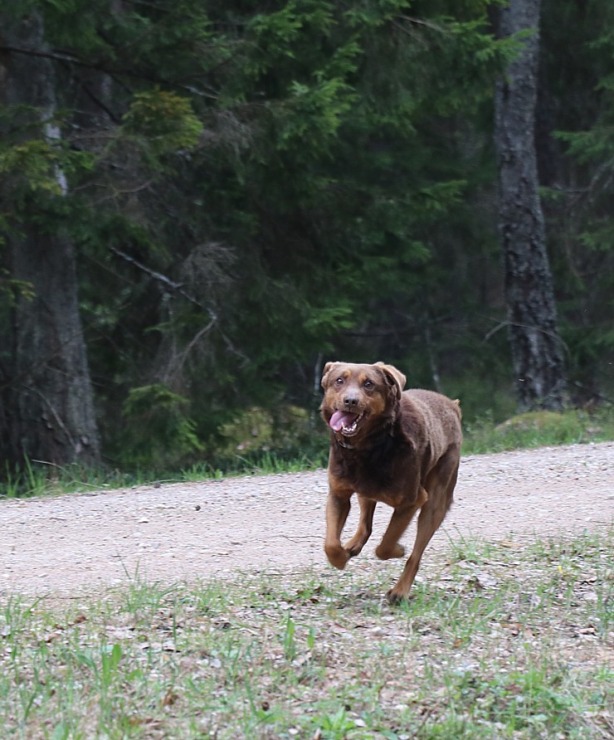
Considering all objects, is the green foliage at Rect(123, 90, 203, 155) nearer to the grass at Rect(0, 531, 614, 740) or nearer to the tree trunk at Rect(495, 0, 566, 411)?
the grass at Rect(0, 531, 614, 740)

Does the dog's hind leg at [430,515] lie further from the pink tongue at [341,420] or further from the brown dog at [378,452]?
the pink tongue at [341,420]

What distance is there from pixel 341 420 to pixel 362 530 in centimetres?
114

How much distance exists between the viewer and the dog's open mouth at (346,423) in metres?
6.52

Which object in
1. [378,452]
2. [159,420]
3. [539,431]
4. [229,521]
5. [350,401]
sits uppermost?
[350,401]

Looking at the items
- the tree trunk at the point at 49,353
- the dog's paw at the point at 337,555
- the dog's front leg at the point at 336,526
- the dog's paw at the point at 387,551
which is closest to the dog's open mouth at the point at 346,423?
the dog's front leg at the point at 336,526

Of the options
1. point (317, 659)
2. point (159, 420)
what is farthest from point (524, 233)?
point (317, 659)

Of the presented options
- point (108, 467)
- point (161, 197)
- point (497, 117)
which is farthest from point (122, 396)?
point (497, 117)

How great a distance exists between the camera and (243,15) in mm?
14992

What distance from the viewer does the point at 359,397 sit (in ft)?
21.4

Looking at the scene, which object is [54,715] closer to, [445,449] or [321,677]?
[321,677]

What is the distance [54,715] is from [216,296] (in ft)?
32.3

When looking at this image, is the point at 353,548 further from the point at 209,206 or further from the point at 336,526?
the point at 209,206

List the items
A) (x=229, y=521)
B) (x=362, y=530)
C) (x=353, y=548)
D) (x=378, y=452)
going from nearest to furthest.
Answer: (x=378, y=452) < (x=353, y=548) < (x=362, y=530) < (x=229, y=521)

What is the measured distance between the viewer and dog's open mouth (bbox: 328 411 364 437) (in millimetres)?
6520
